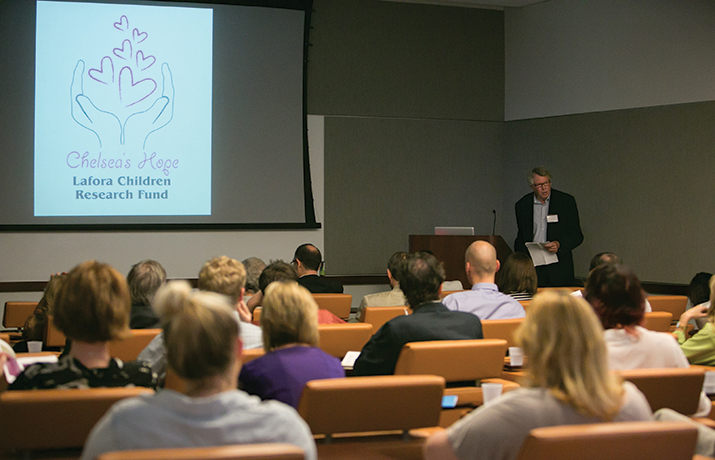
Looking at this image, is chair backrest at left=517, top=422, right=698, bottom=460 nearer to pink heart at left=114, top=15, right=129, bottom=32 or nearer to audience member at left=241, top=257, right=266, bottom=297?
audience member at left=241, top=257, right=266, bottom=297

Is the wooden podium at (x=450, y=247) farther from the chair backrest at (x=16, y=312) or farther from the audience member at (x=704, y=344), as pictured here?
the audience member at (x=704, y=344)

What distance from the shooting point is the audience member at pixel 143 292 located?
3617mm

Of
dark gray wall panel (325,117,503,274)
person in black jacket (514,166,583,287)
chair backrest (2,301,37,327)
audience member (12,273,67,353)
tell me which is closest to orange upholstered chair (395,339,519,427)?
audience member (12,273,67,353)

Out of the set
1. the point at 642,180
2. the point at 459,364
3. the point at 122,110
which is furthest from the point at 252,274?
the point at 642,180

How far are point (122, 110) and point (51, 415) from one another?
244 inches

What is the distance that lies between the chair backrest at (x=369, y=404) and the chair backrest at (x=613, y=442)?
636 millimetres

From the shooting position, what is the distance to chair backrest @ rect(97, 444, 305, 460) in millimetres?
1426

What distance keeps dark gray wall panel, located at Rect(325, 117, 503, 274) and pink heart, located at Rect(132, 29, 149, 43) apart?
2.31 m

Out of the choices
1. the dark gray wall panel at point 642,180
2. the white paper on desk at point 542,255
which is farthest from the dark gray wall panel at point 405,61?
the white paper on desk at point 542,255

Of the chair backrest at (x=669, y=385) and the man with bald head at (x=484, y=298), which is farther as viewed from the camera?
the man with bald head at (x=484, y=298)

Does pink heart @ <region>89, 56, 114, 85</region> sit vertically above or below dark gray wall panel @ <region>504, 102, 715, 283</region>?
above

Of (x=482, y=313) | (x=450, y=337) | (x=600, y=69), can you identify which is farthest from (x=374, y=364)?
(x=600, y=69)

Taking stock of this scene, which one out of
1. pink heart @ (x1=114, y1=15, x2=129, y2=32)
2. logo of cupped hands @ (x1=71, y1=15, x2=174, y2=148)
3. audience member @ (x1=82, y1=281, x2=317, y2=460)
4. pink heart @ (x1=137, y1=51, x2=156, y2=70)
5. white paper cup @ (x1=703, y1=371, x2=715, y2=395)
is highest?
pink heart @ (x1=114, y1=15, x2=129, y2=32)

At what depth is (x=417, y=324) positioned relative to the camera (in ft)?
10.1
